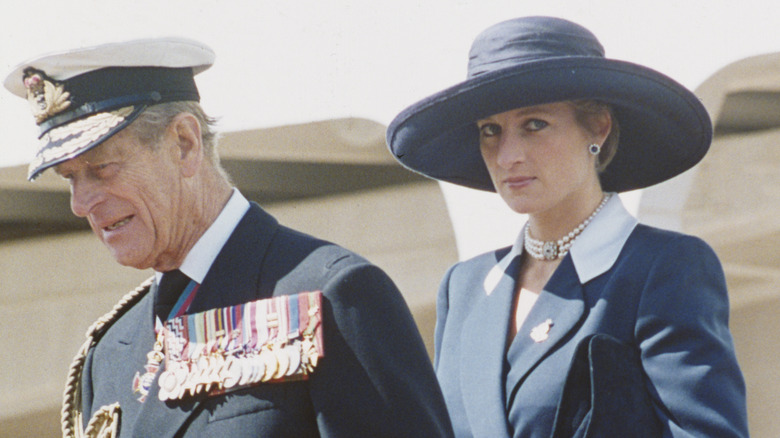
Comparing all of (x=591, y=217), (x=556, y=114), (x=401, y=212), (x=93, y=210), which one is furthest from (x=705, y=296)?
(x=401, y=212)

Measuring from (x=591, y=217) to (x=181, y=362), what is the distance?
884 millimetres

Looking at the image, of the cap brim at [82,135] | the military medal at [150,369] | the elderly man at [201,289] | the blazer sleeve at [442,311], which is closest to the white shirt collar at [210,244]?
the elderly man at [201,289]

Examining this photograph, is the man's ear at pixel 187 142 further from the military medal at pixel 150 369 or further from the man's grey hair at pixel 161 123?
the military medal at pixel 150 369

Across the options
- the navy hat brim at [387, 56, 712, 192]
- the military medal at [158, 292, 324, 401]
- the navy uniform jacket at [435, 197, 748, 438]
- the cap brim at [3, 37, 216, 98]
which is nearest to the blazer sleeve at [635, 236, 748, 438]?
the navy uniform jacket at [435, 197, 748, 438]

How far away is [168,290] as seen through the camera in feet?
6.12

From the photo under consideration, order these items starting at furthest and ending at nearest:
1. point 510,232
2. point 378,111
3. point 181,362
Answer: point 378,111 → point 510,232 → point 181,362

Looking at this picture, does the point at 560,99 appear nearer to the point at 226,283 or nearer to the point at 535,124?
the point at 535,124

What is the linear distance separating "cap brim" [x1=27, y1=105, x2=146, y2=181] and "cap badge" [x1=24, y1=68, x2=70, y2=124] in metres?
0.05

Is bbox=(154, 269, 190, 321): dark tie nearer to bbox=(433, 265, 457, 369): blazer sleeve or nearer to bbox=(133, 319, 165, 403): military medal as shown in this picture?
bbox=(133, 319, 165, 403): military medal

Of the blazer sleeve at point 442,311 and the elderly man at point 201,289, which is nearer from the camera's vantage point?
the elderly man at point 201,289

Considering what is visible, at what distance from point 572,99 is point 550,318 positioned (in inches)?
16.7

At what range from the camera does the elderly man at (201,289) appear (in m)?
1.61

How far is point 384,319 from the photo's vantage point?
5.34 feet

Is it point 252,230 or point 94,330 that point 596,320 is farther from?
point 94,330
